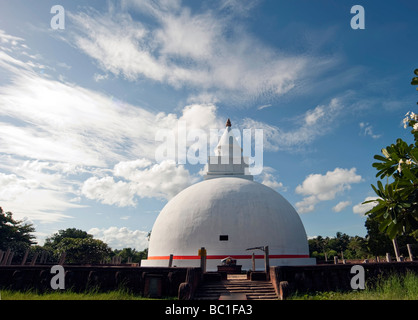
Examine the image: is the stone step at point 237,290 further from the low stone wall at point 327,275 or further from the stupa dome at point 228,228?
the stupa dome at point 228,228

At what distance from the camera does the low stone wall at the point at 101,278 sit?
11102mm

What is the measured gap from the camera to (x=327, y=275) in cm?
1120

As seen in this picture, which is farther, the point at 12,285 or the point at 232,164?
the point at 232,164

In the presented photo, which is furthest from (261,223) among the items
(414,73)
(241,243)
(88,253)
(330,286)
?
(88,253)

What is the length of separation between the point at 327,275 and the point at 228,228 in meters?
8.75

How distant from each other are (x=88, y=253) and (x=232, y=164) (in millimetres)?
19764

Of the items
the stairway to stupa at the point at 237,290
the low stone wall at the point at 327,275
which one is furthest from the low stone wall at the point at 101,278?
the low stone wall at the point at 327,275

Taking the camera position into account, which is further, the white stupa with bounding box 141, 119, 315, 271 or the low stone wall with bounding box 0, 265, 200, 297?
the white stupa with bounding box 141, 119, 315, 271

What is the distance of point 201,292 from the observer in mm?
11250

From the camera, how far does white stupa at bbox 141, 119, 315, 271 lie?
1889 cm

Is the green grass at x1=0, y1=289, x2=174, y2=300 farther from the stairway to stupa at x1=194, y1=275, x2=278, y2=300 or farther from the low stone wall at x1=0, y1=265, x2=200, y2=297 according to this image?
the stairway to stupa at x1=194, y1=275, x2=278, y2=300

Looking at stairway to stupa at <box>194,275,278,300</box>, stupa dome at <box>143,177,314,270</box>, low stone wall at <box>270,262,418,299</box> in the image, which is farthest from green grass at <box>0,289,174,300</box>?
stupa dome at <box>143,177,314,270</box>

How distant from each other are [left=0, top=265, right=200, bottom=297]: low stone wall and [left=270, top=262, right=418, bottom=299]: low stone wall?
3.86 meters
